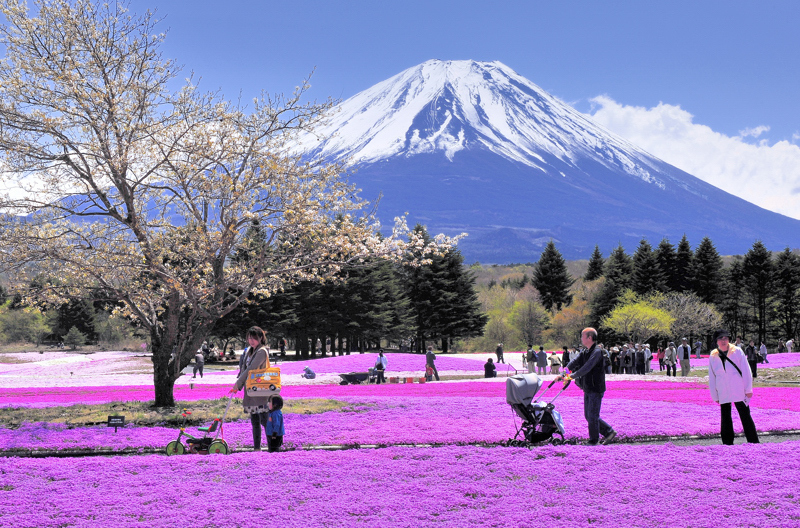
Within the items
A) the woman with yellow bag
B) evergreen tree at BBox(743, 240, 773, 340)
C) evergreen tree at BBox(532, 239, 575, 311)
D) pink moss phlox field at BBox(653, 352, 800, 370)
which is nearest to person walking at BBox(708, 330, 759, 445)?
the woman with yellow bag

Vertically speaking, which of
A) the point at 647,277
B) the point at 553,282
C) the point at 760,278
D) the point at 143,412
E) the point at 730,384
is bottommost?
the point at 143,412

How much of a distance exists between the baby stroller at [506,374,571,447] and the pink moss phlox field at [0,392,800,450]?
818 millimetres

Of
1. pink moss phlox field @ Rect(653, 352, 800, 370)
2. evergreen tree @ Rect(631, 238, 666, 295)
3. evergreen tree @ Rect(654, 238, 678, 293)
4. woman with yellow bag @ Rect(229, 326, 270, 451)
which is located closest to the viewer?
woman with yellow bag @ Rect(229, 326, 270, 451)

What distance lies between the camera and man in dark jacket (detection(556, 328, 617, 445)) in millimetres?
10211

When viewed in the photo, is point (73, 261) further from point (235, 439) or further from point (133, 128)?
point (235, 439)

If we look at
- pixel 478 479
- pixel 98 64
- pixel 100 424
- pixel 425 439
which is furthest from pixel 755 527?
pixel 98 64

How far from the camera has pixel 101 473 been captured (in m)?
8.73

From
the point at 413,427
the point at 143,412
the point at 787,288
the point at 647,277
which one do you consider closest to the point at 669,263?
the point at 647,277

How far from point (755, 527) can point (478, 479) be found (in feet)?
10.3

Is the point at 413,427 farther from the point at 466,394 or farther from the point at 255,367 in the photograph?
the point at 466,394

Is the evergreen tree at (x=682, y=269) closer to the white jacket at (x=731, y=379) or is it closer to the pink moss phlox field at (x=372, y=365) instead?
the pink moss phlox field at (x=372, y=365)

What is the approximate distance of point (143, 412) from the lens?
52.7 ft

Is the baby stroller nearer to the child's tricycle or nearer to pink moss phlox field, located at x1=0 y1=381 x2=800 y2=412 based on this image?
the child's tricycle

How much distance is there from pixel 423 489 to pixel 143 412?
35.1 ft
